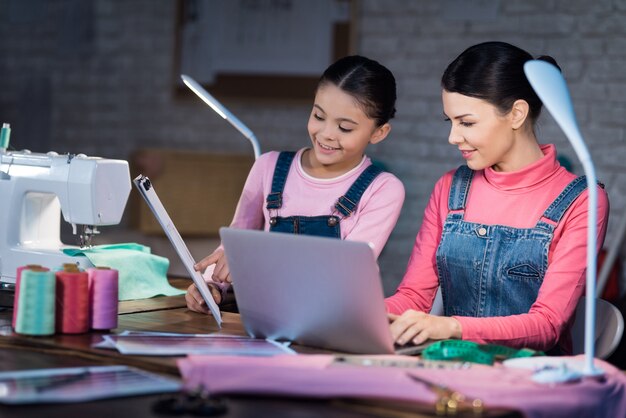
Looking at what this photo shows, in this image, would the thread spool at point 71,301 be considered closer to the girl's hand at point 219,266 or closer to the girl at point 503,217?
the girl's hand at point 219,266

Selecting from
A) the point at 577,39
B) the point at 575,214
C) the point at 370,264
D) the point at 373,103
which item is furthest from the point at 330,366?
the point at 577,39

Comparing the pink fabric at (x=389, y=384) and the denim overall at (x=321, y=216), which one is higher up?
the denim overall at (x=321, y=216)

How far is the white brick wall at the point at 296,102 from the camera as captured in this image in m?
4.51

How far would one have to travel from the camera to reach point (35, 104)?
6121 millimetres

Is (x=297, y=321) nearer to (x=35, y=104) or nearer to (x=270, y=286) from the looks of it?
(x=270, y=286)

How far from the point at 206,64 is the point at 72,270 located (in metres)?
3.64

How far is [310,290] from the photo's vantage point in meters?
1.71

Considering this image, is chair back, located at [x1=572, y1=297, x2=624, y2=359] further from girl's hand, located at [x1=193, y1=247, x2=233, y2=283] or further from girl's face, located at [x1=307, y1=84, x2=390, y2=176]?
girl's hand, located at [x1=193, y1=247, x2=233, y2=283]

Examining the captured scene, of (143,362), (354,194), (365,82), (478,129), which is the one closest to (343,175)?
(354,194)

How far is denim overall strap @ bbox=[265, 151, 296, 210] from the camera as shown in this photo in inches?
97.3

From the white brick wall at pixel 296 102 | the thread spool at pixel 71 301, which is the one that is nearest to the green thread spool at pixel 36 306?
the thread spool at pixel 71 301

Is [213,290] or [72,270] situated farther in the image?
[213,290]

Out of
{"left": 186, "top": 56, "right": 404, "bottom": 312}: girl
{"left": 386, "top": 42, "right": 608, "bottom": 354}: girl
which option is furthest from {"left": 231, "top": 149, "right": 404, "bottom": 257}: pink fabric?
{"left": 386, "top": 42, "right": 608, "bottom": 354}: girl

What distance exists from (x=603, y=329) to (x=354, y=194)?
66cm
